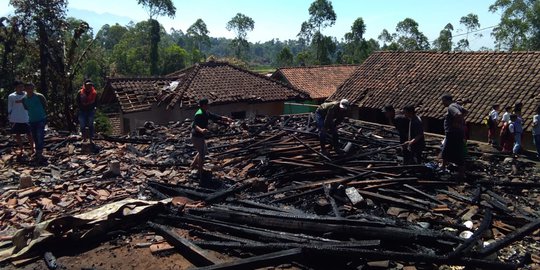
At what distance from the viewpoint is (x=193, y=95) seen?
2136cm

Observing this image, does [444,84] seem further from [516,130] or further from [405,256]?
[405,256]

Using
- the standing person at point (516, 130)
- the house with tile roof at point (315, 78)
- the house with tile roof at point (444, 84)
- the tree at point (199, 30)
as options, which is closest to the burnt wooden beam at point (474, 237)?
the standing person at point (516, 130)

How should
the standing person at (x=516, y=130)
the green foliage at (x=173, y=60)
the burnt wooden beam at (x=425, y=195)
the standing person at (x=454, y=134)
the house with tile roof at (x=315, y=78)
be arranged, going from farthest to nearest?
the green foliage at (x=173, y=60), the house with tile roof at (x=315, y=78), the standing person at (x=516, y=130), the standing person at (x=454, y=134), the burnt wooden beam at (x=425, y=195)

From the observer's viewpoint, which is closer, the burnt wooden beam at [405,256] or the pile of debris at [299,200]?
the burnt wooden beam at [405,256]

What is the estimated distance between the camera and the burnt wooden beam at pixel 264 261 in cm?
500

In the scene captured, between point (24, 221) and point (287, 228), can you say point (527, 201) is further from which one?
point (24, 221)

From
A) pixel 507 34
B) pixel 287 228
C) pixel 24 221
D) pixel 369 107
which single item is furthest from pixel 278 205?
pixel 507 34

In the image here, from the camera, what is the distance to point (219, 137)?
12.9m

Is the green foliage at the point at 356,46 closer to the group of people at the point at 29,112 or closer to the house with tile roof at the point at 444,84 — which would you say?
the house with tile roof at the point at 444,84

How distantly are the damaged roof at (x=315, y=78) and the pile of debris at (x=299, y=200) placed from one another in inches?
777

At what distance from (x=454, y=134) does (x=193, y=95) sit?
49.9ft

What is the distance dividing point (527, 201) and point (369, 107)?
12051mm

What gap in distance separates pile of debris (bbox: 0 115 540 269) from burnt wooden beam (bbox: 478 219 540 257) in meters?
0.02

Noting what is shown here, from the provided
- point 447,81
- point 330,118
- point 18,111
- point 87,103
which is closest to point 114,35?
point 447,81
